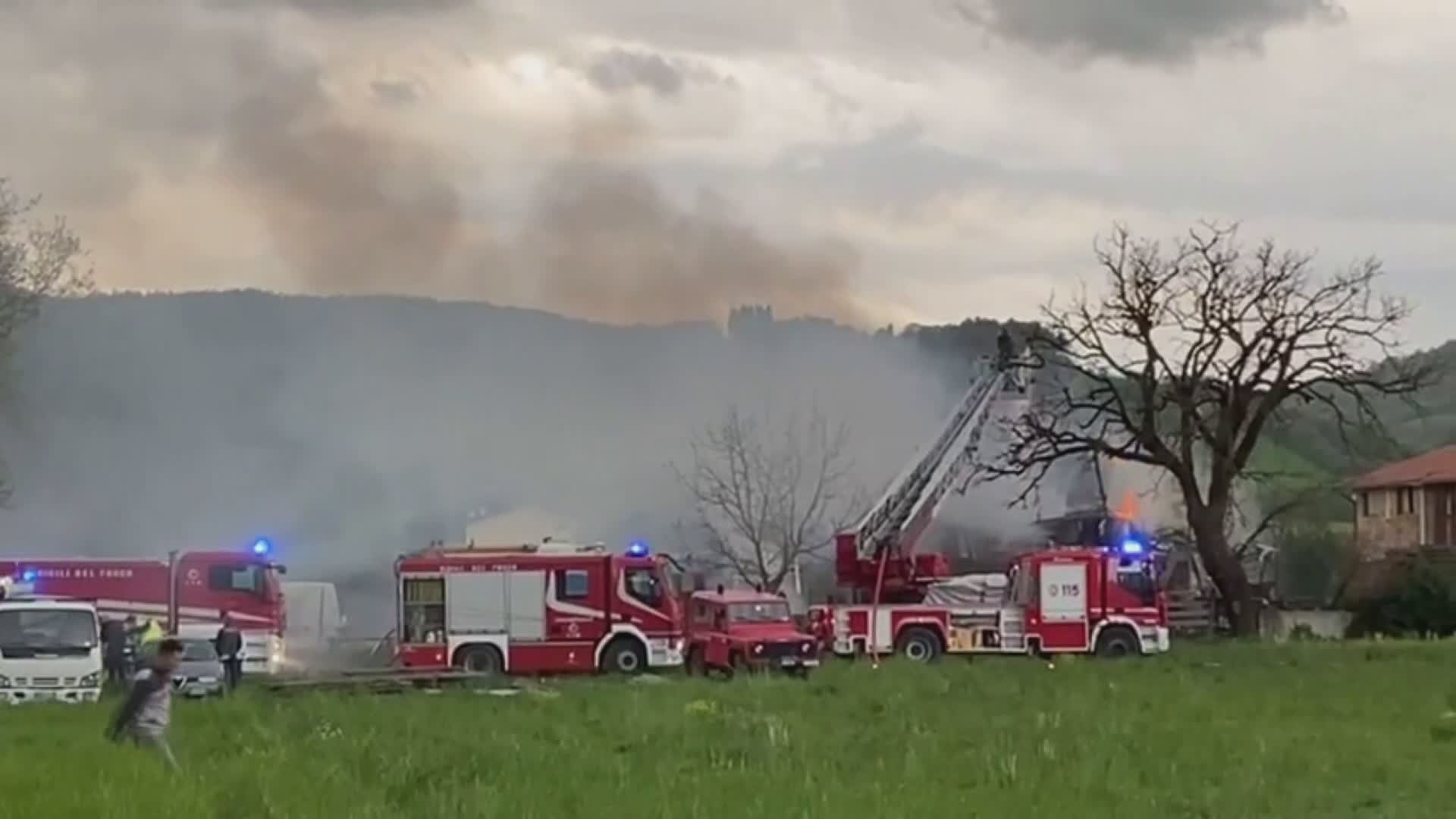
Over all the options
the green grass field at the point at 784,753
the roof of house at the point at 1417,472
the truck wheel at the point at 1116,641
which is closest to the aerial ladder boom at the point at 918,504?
the truck wheel at the point at 1116,641

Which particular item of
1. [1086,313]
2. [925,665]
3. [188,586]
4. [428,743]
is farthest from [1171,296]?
[428,743]

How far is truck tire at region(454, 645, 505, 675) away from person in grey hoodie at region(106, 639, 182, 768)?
2429 centimetres

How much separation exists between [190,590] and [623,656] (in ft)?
31.2

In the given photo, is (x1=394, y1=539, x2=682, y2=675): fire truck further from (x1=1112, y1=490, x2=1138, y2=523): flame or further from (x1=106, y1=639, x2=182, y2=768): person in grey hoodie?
(x1=106, y1=639, x2=182, y2=768): person in grey hoodie

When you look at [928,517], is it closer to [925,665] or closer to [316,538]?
[925,665]

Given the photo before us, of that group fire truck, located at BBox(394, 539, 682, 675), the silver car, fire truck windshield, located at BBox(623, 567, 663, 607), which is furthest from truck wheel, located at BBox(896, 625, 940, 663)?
the silver car

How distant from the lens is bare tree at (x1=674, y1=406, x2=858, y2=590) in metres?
63.2

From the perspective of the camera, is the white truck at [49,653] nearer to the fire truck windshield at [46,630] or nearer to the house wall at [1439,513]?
the fire truck windshield at [46,630]

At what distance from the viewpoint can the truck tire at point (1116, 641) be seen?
43.4 m

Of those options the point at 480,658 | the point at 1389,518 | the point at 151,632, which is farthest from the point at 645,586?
the point at 1389,518

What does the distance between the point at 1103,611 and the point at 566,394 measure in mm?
25067

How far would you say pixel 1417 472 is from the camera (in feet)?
273

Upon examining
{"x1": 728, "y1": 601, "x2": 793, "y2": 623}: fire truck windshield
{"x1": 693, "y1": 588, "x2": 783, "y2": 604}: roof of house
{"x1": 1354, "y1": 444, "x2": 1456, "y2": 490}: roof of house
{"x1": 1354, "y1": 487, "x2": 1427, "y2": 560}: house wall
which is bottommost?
{"x1": 728, "y1": 601, "x2": 793, "y2": 623}: fire truck windshield

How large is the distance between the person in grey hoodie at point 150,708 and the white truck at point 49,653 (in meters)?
16.0
